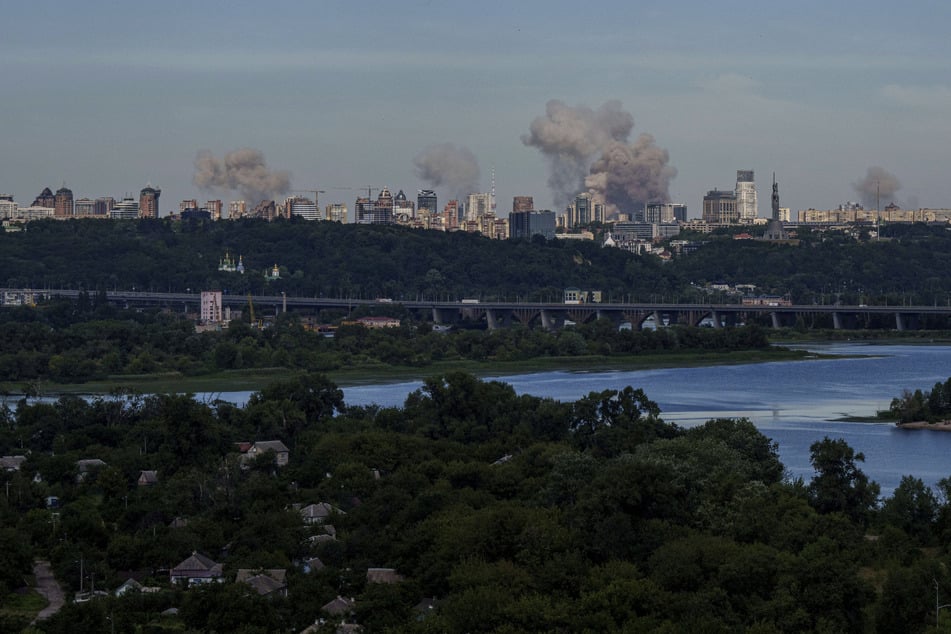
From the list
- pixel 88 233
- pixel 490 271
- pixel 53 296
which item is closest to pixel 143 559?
pixel 53 296

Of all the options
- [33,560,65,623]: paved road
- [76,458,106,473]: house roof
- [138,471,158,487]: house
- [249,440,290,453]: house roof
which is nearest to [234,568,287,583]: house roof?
[33,560,65,623]: paved road

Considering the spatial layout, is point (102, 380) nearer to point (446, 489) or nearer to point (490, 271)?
point (446, 489)

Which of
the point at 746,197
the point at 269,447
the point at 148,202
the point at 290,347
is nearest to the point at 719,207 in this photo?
the point at 746,197

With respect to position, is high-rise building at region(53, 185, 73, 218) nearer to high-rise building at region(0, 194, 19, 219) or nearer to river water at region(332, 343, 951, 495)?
high-rise building at region(0, 194, 19, 219)

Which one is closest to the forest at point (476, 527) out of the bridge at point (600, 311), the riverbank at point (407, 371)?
the riverbank at point (407, 371)

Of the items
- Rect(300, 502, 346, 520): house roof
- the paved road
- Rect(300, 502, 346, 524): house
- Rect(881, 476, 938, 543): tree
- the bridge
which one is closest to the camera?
the paved road

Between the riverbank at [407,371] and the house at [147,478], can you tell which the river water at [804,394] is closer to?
the riverbank at [407,371]
